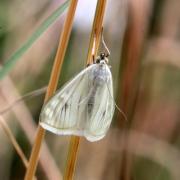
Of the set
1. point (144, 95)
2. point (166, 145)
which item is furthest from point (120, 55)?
point (166, 145)

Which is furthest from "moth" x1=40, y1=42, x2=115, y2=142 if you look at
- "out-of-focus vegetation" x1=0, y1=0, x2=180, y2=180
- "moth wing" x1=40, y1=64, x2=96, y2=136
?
"out-of-focus vegetation" x1=0, y1=0, x2=180, y2=180

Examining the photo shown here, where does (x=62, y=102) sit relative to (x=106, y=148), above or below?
above

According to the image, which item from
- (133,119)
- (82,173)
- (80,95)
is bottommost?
(82,173)

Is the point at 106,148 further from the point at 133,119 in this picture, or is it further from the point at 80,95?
the point at 80,95

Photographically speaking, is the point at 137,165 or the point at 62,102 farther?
the point at 137,165

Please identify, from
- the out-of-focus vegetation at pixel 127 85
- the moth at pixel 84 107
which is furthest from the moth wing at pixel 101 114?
the out-of-focus vegetation at pixel 127 85

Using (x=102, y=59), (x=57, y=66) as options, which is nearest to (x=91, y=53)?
(x=57, y=66)

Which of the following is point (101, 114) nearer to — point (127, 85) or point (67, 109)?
point (67, 109)
